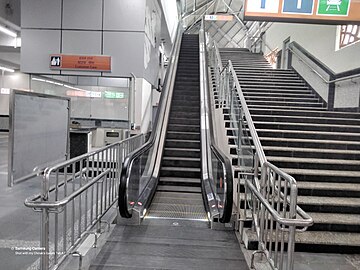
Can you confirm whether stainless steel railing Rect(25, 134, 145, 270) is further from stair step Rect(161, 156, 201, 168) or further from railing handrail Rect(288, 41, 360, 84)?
railing handrail Rect(288, 41, 360, 84)

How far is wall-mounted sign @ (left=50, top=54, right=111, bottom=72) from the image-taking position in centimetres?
703

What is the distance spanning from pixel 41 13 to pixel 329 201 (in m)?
7.54

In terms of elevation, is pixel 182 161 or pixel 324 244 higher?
pixel 182 161

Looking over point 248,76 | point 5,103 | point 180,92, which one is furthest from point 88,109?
point 5,103

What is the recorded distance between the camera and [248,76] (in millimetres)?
8086

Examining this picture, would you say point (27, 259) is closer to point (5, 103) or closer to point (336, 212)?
point (336, 212)

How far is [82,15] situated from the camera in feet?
23.4

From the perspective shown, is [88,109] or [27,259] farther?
[88,109]

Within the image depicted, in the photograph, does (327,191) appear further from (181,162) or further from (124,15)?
(124,15)

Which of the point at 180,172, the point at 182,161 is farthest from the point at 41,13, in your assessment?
the point at 180,172

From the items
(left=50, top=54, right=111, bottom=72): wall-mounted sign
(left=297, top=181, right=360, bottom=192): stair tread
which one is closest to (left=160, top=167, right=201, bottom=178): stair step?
(left=297, top=181, right=360, bottom=192): stair tread

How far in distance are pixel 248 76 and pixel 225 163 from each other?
17.9 feet

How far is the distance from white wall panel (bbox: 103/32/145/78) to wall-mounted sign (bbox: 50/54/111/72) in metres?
0.19

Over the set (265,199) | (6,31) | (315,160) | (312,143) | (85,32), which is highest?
(6,31)
